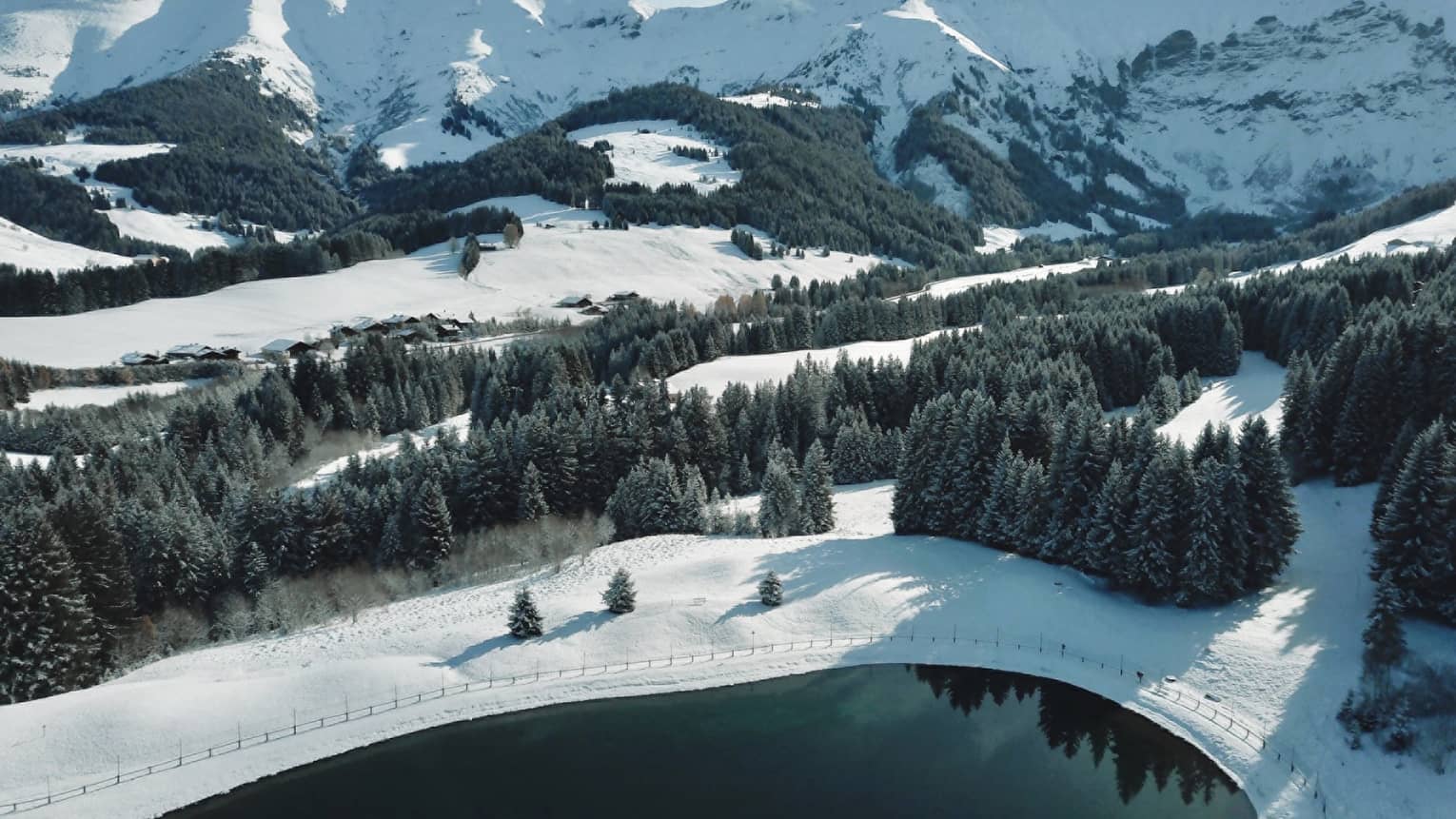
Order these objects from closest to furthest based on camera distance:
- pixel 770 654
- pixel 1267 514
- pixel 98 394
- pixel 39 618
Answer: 1. pixel 39 618
2. pixel 770 654
3. pixel 1267 514
4. pixel 98 394

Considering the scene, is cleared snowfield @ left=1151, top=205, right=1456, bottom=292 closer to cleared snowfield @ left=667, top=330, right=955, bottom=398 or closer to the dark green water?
cleared snowfield @ left=667, top=330, right=955, bottom=398

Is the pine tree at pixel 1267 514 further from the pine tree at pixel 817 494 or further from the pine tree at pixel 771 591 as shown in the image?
the pine tree at pixel 817 494

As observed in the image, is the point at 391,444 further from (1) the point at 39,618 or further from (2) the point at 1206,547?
(2) the point at 1206,547

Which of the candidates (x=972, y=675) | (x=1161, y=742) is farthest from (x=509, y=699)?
(x=1161, y=742)

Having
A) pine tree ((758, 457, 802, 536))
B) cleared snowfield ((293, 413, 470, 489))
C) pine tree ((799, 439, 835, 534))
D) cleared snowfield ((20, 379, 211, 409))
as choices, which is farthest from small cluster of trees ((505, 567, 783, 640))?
cleared snowfield ((20, 379, 211, 409))

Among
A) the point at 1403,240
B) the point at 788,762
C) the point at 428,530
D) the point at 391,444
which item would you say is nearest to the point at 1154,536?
the point at 788,762

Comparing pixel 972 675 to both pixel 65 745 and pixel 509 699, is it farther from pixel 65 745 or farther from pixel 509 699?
pixel 65 745
